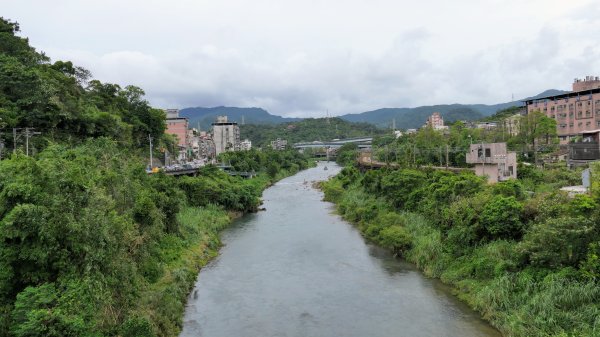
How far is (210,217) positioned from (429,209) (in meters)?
19.4

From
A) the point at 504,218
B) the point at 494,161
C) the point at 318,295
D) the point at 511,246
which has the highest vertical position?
the point at 494,161

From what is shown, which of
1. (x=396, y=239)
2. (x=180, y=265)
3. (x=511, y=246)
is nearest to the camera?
(x=511, y=246)

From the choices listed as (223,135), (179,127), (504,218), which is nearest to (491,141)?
(504,218)

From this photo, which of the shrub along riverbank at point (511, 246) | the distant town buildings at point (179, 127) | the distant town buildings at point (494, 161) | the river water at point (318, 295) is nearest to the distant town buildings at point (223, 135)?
the distant town buildings at point (179, 127)

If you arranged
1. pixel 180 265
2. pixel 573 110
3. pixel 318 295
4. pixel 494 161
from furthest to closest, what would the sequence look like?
1. pixel 573 110
2. pixel 494 161
3. pixel 180 265
4. pixel 318 295

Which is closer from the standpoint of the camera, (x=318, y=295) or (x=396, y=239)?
(x=318, y=295)

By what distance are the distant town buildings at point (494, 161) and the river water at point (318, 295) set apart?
11.5 meters

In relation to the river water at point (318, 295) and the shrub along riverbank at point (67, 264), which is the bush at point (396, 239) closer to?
the river water at point (318, 295)

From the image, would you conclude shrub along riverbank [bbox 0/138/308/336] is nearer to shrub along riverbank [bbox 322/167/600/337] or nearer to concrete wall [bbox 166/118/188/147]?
shrub along riverbank [bbox 322/167/600/337]

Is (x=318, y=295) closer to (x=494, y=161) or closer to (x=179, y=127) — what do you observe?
(x=494, y=161)

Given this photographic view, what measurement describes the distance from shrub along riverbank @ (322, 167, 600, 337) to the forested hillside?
522 inches

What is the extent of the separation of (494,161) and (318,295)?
2072 centimetres

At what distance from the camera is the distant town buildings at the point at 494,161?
36375 mm

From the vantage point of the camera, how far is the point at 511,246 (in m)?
21.6
